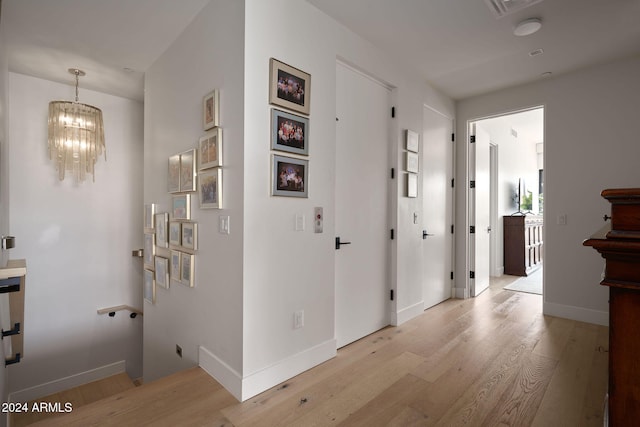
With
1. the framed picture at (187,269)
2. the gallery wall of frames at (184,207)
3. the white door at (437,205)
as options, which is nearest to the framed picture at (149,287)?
the gallery wall of frames at (184,207)

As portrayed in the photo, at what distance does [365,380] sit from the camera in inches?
84.9

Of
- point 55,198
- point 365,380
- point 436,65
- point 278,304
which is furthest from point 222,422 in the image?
point 436,65

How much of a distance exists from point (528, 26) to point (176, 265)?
3.41 meters

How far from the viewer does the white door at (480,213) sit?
168 inches

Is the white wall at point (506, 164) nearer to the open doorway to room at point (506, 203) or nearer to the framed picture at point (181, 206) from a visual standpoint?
the open doorway to room at point (506, 203)

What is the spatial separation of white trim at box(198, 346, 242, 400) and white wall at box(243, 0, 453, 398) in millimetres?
69

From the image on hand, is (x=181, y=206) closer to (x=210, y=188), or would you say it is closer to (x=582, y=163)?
(x=210, y=188)

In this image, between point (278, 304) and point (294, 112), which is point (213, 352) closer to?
point (278, 304)

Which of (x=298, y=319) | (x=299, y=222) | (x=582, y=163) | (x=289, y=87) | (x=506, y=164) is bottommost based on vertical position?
(x=298, y=319)

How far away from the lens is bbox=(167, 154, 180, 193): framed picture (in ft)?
8.77

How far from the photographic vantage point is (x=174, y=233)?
274 cm

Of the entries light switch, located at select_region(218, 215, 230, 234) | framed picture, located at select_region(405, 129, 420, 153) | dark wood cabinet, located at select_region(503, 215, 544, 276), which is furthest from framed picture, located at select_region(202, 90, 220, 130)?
dark wood cabinet, located at select_region(503, 215, 544, 276)

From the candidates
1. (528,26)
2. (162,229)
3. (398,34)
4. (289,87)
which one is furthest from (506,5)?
(162,229)

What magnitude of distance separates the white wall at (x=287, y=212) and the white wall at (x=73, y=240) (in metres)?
2.75
